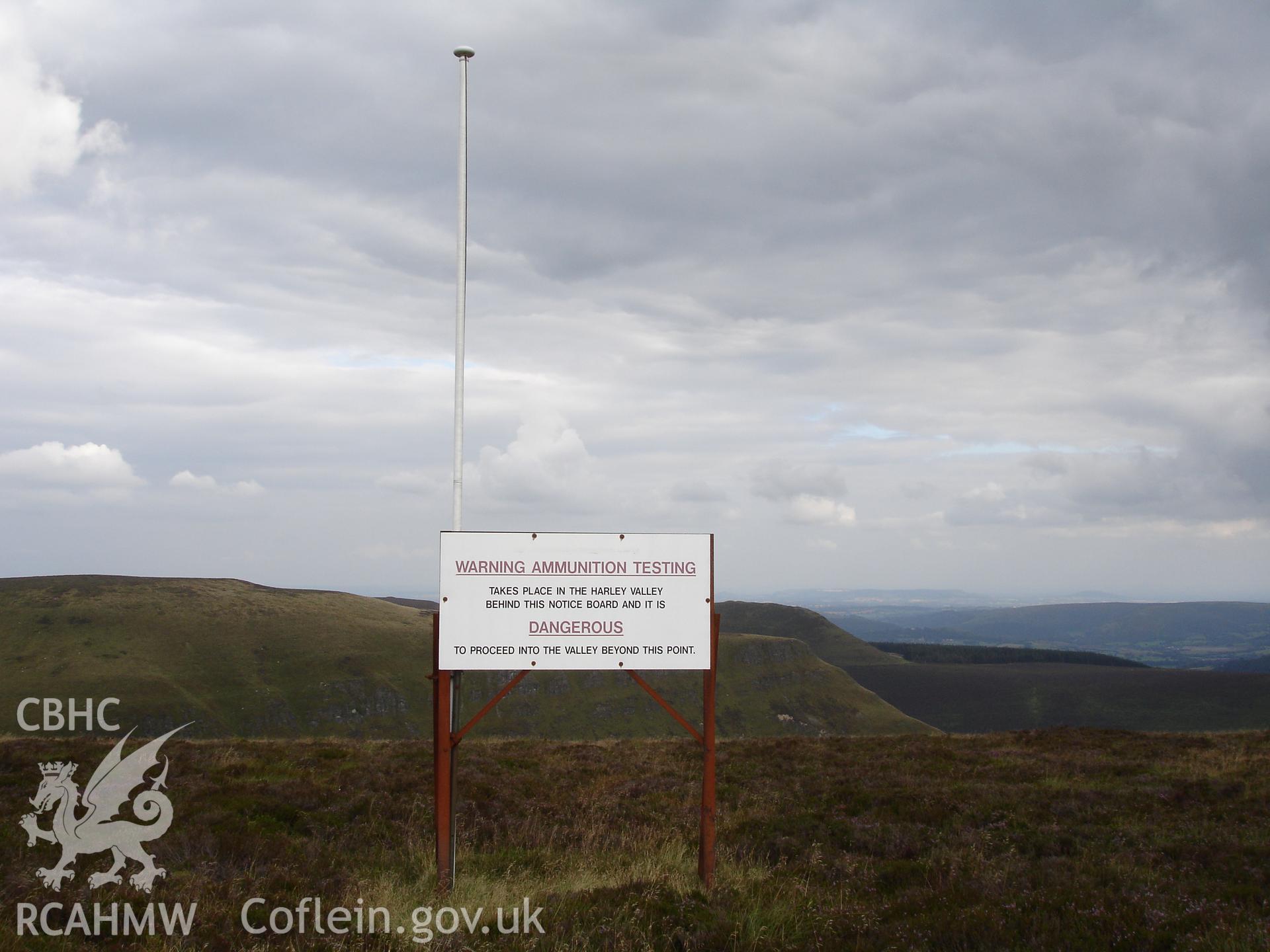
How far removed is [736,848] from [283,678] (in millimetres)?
156637

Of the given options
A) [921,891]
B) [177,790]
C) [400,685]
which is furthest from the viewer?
[400,685]

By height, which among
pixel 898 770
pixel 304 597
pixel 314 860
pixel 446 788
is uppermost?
pixel 446 788

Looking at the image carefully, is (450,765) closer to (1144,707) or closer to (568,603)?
(568,603)

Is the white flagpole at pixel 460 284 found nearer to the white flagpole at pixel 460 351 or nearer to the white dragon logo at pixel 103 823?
the white flagpole at pixel 460 351

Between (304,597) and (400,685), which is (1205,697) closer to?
(400,685)

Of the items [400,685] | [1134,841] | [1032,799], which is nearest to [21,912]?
[1134,841]

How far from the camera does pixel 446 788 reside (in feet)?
37.8

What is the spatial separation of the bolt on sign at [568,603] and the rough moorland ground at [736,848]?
3.02m

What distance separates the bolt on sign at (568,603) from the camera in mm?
11406

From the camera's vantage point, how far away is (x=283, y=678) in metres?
151

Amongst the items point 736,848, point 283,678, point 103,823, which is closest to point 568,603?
point 736,848

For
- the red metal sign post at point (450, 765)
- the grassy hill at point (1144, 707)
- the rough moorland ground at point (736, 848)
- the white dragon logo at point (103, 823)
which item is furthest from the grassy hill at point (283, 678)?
the red metal sign post at point (450, 765)

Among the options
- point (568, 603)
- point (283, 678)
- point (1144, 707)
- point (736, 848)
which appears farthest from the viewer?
point (1144, 707)

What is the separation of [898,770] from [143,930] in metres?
16.7
